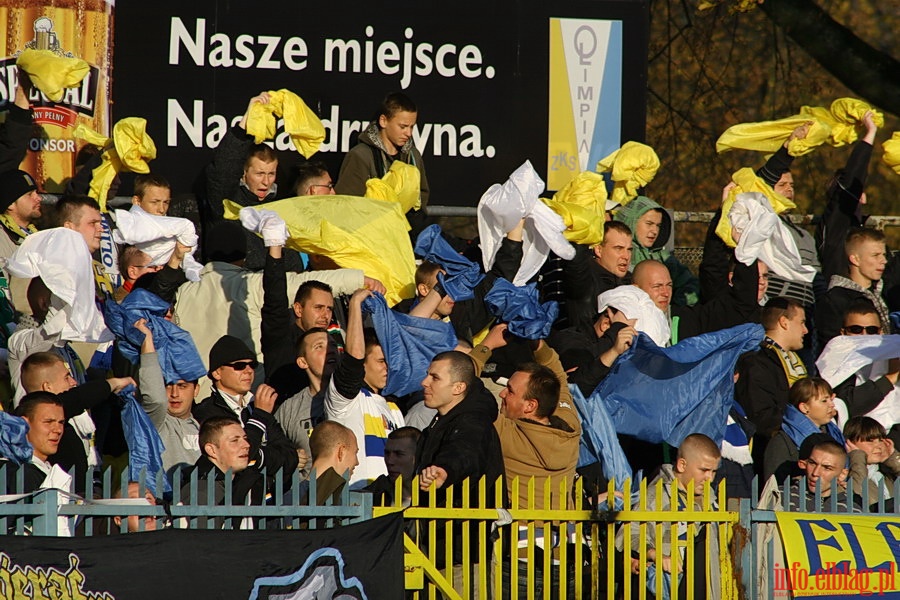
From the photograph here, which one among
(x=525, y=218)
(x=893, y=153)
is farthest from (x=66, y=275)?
(x=893, y=153)

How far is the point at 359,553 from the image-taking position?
7.41 m

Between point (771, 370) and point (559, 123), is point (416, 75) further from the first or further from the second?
point (771, 370)

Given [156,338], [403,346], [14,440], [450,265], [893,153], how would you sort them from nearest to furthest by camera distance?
[14,440]
[156,338]
[403,346]
[450,265]
[893,153]

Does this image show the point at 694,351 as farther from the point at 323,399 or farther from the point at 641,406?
the point at 323,399

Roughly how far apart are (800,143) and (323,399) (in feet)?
15.2

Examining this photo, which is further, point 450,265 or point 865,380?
point 865,380

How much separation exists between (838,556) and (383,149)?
5052mm

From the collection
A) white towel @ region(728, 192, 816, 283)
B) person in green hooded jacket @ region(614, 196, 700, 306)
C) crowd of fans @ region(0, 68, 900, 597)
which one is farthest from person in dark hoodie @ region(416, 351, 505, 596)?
person in green hooded jacket @ region(614, 196, 700, 306)

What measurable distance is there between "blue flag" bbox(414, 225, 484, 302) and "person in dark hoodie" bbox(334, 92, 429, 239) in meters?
1.24

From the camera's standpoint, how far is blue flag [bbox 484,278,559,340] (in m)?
10.3

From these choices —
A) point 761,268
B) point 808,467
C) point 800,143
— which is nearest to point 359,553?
point 808,467

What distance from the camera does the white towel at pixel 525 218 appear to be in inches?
430

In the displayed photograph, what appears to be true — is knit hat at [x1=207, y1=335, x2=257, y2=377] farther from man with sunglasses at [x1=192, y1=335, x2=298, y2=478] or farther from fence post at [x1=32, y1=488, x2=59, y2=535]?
fence post at [x1=32, y1=488, x2=59, y2=535]

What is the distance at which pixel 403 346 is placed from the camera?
10156mm
